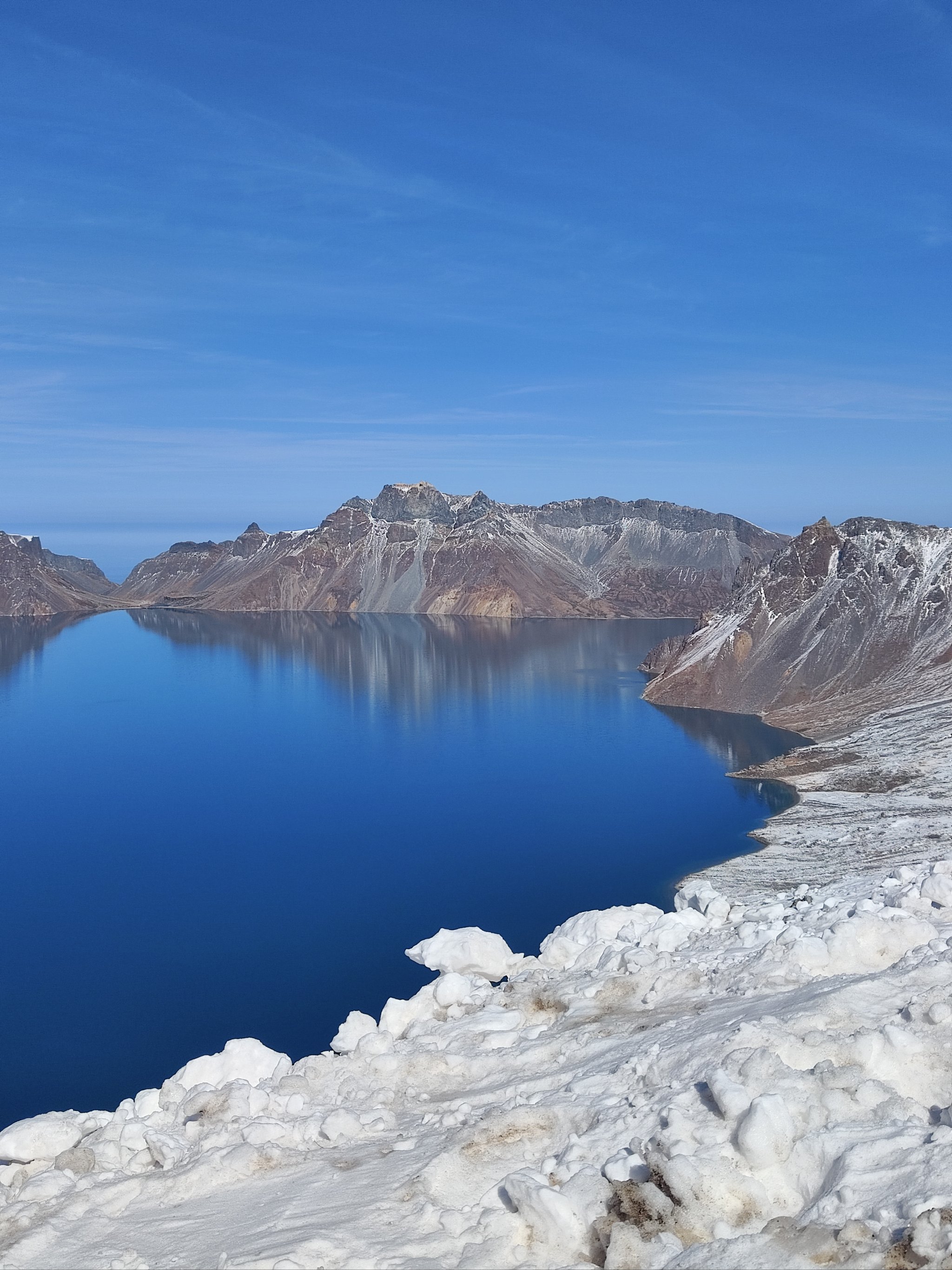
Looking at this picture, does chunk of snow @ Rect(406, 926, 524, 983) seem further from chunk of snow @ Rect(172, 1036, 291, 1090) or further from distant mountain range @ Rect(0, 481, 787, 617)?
distant mountain range @ Rect(0, 481, 787, 617)

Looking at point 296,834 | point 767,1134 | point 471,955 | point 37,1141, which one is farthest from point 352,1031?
point 296,834

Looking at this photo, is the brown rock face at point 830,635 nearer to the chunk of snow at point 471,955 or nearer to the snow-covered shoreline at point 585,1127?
the chunk of snow at point 471,955

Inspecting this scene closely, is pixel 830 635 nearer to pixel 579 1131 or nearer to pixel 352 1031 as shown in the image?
Answer: pixel 352 1031

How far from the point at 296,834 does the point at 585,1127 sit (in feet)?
132

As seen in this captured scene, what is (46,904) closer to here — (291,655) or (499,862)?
(499,862)

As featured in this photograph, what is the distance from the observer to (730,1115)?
10.9 m

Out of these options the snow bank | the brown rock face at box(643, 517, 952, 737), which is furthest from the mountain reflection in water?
the snow bank

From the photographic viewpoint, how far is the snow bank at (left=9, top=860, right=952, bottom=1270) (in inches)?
392

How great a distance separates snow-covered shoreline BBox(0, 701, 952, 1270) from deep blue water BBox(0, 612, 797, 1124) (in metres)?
10.9

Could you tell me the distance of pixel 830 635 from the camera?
8312 cm

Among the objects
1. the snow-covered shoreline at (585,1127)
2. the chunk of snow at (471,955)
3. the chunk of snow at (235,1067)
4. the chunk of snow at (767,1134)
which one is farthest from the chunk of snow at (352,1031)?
the chunk of snow at (767,1134)

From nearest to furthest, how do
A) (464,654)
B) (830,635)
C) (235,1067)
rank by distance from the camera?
(235,1067) < (830,635) < (464,654)

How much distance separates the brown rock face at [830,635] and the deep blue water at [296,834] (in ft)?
15.4

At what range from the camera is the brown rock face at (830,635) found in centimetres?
7569
